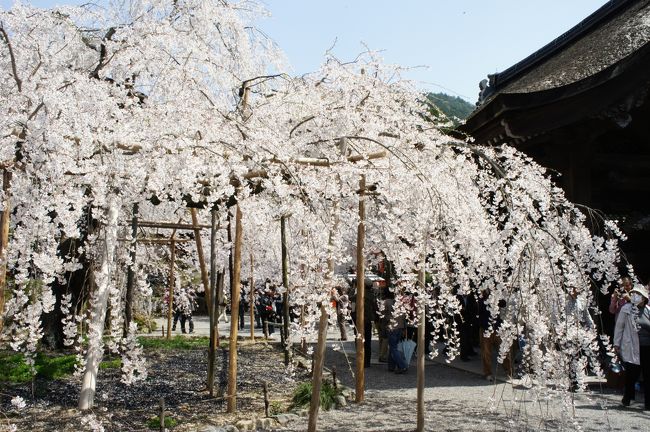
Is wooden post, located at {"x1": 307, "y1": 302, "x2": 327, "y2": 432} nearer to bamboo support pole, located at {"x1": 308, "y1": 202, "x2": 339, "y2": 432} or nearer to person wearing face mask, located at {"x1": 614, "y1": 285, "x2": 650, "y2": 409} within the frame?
bamboo support pole, located at {"x1": 308, "y1": 202, "x2": 339, "y2": 432}

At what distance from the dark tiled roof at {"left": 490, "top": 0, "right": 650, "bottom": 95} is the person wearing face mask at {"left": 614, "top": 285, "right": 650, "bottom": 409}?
10.4 feet

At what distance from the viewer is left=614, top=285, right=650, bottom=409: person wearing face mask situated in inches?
269

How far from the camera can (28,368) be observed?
8.41 m

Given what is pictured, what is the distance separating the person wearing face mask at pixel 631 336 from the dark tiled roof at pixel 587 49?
10.4 ft

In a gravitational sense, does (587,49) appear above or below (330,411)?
above

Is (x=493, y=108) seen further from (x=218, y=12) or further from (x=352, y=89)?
(x=218, y=12)

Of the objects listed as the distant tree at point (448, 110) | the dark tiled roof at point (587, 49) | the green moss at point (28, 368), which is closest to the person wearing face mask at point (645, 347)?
the dark tiled roof at point (587, 49)

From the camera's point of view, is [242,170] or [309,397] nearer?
[242,170]

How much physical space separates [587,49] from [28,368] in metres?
11.0

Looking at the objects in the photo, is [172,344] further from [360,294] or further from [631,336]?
[631,336]

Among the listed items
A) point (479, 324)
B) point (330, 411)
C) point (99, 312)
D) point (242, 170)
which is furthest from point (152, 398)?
point (479, 324)

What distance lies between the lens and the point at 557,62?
34.9 ft

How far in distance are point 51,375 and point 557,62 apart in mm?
10777

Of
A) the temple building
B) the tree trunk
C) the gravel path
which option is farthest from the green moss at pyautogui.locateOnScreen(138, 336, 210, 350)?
the temple building
